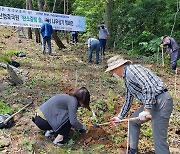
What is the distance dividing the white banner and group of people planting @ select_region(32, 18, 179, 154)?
9031mm

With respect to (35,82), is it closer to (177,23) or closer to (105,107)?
(105,107)

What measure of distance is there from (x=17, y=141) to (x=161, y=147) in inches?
94.3

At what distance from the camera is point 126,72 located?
3.71 metres

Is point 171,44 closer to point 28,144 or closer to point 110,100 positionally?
point 110,100

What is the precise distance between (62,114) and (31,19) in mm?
9934

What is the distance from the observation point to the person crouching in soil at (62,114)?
4.45 m

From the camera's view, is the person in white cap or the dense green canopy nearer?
the person in white cap

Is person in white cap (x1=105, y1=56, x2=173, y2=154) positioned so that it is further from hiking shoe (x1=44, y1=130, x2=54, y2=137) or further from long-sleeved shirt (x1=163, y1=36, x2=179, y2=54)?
long-sleeved shirt (x1=163, y1=36, x2=179, y2=54)

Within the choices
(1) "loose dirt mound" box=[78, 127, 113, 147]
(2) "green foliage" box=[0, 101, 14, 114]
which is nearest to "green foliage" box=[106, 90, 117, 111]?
(1) "loose dirt mound" box=[78, 127, 113, 147]

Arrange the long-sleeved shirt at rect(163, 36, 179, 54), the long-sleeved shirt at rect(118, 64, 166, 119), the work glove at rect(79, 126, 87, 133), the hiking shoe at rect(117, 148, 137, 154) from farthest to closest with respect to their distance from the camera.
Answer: the long-sleeved shirt at rect(163, 36, 179, 54), the work glove at rect(79, 126, 87, 133), the hiking shoe at rect(117, 148, 137, 154), the long-sleeved shirt at rect(118, 64, 166, 119)

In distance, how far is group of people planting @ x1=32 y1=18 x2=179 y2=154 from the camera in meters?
3.60

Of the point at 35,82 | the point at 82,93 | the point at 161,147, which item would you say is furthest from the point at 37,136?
the point at 35,82

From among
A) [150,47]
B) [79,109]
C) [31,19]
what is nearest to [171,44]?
[150,47]

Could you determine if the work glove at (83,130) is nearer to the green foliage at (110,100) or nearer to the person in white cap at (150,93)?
the person in white cap at (150,93)
